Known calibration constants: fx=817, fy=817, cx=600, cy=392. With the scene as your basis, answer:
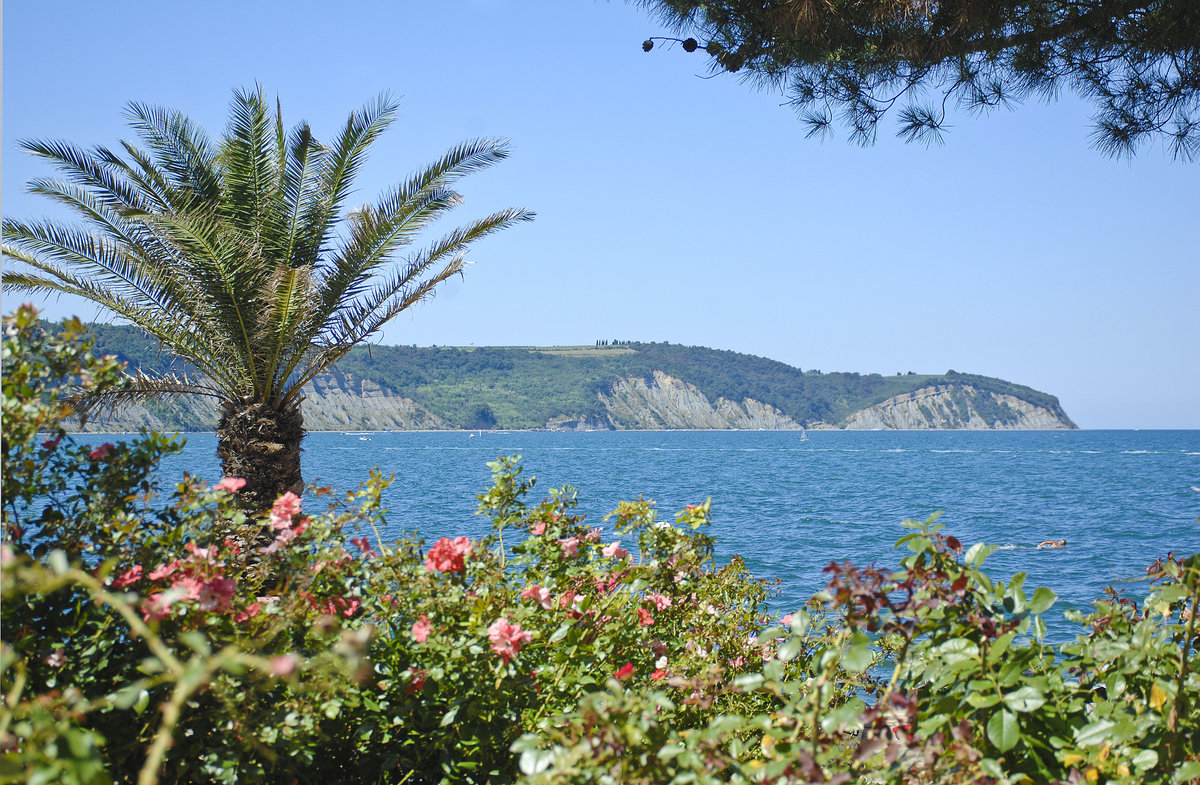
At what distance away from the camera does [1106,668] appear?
254cm

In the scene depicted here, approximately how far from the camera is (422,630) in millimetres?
2643

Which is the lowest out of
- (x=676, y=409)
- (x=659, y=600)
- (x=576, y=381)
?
(x=659, y=600)

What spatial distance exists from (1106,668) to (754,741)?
4.76ft

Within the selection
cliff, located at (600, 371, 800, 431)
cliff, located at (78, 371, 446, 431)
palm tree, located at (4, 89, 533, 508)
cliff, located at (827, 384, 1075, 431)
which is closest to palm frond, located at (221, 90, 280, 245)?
palm tree, located at (4, 89, 533, 508)

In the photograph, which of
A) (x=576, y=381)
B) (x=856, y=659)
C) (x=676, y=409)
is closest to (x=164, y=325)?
(x=856, y=659)

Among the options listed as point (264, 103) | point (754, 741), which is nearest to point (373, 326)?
point (264, 103)

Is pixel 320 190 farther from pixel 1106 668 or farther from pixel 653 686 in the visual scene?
pixel 1106 668

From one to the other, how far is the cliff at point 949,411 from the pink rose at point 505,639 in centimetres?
19471

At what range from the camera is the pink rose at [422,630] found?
2.63 metres

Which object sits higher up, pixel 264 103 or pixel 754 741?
pixel 264 103

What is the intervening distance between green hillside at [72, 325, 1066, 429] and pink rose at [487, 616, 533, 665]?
12939 cm

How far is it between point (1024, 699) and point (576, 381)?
16765cm

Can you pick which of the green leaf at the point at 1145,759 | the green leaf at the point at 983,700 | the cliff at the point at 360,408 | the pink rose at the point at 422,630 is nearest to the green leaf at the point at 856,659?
the green leaf at the point at 983,700

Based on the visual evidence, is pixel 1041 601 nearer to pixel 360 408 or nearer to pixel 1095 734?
pixel 1095 734
